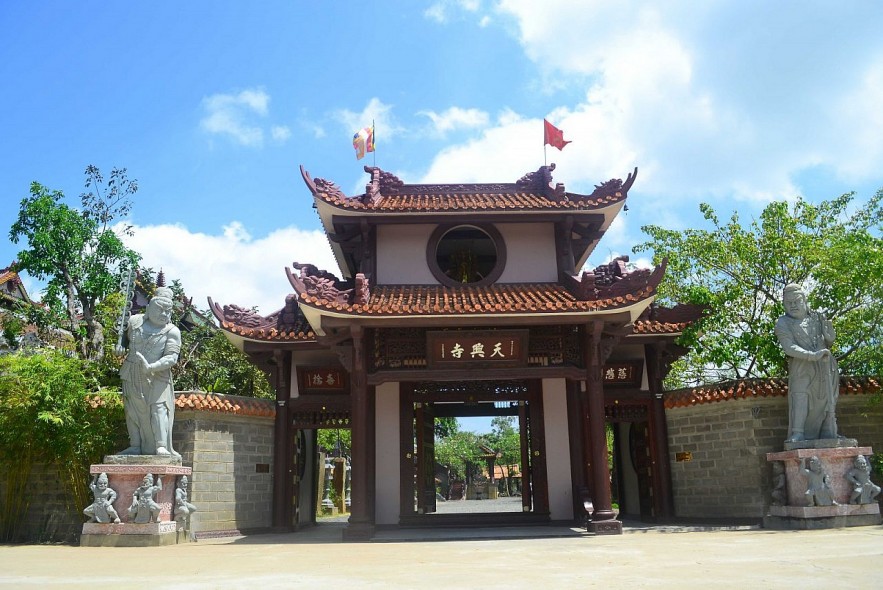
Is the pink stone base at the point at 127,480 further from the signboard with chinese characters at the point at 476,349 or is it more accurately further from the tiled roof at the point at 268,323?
the signboard with chinese characters at the point at 476,349

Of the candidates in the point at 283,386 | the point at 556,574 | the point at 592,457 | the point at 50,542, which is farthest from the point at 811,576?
the point at 50,542

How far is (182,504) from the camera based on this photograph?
9367 mm

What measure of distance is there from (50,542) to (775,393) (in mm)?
10752

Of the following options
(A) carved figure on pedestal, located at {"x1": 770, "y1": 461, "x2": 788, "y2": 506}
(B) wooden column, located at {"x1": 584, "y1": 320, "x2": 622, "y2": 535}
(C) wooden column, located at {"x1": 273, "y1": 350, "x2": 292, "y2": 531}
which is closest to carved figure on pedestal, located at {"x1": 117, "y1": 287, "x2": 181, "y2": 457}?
(C) wooden column, located at {"x1": 273, "y1": 350, "x2": 292, "y2": 531}

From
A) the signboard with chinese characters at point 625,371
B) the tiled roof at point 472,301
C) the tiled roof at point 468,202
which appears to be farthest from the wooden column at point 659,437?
the tiled roof at point 468,202

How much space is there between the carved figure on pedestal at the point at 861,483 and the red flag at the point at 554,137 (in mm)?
6896

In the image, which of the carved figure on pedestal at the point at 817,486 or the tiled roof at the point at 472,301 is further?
the tiled roof at the point at 472,301

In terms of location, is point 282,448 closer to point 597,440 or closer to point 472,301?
point 472,301

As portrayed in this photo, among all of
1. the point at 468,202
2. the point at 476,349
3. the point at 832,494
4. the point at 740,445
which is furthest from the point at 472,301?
the point at 832,494

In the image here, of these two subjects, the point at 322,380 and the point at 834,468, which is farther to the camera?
the point at 322,380

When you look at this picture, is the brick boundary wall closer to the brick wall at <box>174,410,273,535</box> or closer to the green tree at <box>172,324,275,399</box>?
the brick wall at <box>174,410,273,535</box>

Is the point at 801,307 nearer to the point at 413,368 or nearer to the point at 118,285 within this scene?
the point at 413,368

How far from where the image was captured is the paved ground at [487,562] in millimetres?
5059

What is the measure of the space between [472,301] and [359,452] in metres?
2.69
